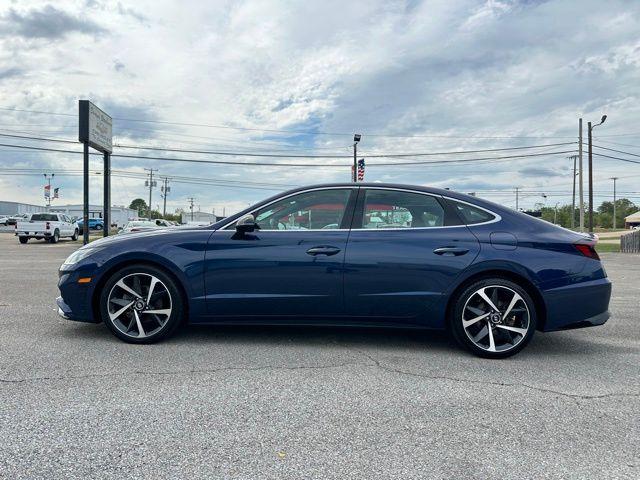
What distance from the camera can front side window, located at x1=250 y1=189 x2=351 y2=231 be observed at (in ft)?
14.4

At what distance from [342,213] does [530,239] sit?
1656mm

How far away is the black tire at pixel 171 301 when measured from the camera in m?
4.37

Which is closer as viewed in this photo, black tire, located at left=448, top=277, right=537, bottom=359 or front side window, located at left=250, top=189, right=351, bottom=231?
black tire, located at left=448, top=277, right=537, bottom=359

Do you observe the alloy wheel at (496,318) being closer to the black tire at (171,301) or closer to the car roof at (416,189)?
the car roof at (416,189)

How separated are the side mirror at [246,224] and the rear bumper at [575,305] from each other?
2584 mm

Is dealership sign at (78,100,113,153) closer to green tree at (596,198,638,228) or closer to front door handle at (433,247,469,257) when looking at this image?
front door handle at (433,247,469,257)

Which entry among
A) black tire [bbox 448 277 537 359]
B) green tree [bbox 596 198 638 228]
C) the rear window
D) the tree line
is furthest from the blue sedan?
green tree [bbox 596 198 638 228]

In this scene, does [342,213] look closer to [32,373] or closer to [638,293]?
[32,373]

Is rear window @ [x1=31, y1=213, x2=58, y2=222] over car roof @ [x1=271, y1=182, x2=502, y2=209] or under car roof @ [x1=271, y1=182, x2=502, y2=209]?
over

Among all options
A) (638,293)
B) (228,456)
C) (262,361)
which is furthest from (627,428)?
Answer: (638,293)

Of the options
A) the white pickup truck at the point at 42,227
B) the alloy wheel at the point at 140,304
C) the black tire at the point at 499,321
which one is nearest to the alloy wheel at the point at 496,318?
the black tire at the point at 499,321

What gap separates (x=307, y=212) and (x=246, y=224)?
1.89 feet

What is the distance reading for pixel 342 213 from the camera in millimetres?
4406

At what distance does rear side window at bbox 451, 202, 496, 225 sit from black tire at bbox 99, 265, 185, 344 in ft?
8.70
